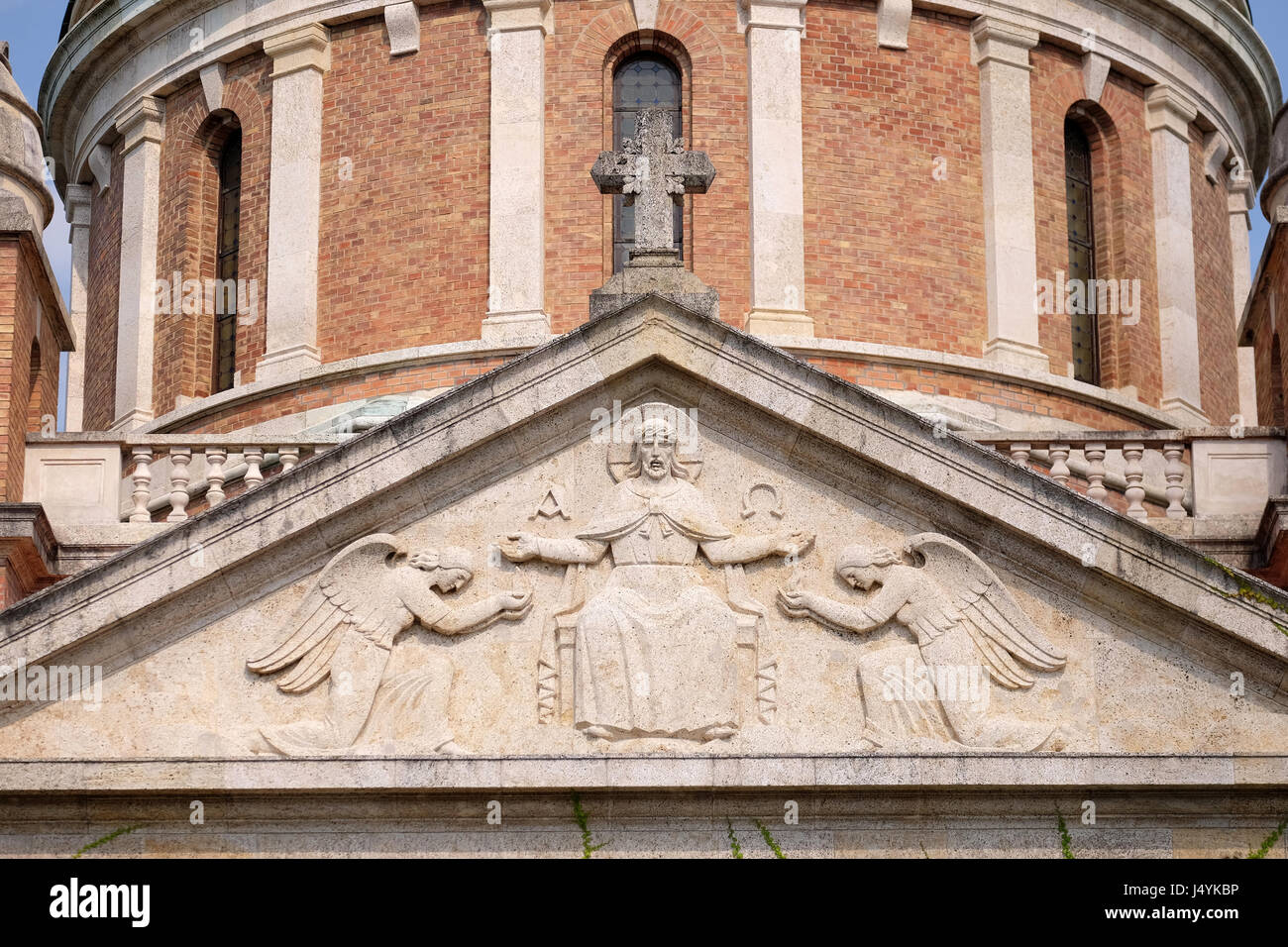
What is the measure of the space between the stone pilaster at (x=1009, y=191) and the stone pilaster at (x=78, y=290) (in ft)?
34.4

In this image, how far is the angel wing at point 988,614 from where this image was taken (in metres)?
17.4

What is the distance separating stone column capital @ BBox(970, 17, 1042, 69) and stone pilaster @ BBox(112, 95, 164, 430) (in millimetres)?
8980

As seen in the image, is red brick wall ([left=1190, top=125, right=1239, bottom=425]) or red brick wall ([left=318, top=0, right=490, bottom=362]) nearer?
red brick wall ([left=318, top=0, right=490, bottom=362])

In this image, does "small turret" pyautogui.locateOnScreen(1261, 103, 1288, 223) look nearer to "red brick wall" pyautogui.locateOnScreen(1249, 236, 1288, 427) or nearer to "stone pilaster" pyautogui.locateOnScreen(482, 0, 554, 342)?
"red brick wall" pyautogui.locateOnScreen(1249, 236, 1288, 427)

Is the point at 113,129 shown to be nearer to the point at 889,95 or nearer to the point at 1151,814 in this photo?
the point at 889,95

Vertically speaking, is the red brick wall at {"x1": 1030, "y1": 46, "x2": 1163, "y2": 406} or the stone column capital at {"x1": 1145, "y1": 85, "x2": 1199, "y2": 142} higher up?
the stone column capital at {"x1": 1145, "y1": 85, "x2": 1199, "y2": 142}

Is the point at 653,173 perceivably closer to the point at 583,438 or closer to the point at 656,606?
the point at 583,438

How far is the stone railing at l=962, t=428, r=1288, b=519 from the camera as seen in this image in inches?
878

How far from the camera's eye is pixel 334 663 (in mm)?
17422

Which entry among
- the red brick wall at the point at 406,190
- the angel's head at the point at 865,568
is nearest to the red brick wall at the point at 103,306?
the red brick wall at the point at 406,190

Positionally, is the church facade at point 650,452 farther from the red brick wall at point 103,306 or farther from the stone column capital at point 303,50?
the red brick wall at point 103,306


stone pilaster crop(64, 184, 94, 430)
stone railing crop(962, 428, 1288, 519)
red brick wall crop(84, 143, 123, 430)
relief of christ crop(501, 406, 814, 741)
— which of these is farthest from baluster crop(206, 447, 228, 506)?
stone pilaster crop(64, 184, 94, 430)

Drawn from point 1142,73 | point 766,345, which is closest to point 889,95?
point 1142,73

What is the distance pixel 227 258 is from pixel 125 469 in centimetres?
751
